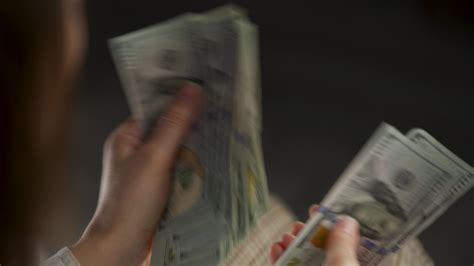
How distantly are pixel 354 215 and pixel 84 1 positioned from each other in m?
0.62

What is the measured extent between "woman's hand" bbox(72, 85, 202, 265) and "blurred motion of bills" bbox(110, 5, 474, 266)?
0.03 m

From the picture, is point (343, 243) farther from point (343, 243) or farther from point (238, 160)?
point (238, 160)

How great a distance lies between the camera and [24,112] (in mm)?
547

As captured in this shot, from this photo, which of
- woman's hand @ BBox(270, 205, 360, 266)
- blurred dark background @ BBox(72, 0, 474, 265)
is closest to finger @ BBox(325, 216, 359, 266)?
woman's hand @ BBox(270, 205, 360, 266)

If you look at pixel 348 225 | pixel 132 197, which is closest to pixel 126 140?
pixel 132 197

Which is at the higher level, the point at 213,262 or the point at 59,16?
the point at 59,16

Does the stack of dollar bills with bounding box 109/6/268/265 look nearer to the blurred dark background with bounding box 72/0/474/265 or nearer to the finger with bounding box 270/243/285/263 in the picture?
the finger with bounding box 270/243/285/263

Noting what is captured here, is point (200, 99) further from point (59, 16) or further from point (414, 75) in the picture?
point (414, 75)

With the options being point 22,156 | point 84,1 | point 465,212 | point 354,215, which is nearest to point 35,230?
point 22,156

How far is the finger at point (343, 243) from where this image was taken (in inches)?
24.5

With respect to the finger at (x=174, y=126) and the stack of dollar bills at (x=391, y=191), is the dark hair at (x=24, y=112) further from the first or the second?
the stack of dollar bills at (x=391, y=191)

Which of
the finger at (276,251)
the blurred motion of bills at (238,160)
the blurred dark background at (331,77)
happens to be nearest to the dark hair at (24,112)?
the blurred motion of bills at (238,160)

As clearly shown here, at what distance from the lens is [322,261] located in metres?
0.69

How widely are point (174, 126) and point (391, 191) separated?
0.91 feet
